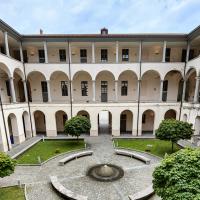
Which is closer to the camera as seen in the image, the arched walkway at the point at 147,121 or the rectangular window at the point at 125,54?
the rectangular window at the point at 125,54

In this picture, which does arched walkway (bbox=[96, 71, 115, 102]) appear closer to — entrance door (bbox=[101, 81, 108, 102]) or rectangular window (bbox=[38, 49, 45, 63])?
entrance door (bbox=[101, 81, 108, 102])

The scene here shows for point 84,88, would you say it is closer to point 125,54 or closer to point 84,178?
point 125,54

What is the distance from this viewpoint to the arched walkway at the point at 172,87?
21.5 metres

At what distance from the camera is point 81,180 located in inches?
421

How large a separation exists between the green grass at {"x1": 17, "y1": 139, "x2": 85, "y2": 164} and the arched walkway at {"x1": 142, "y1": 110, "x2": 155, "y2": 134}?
10.2 metres

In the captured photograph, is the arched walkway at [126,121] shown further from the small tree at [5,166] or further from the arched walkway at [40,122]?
the small tree at [5,166]

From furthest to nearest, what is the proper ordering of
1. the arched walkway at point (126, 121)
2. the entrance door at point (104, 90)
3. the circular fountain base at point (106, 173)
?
the arched walkway at point (126, 121) < the entrance door at point (104, 90) < the circular fountain base at point (106, 173)

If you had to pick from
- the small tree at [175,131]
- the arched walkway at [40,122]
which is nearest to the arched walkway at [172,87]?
the small tree at [175,131]

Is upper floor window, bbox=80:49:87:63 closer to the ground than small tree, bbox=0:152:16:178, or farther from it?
farther from it

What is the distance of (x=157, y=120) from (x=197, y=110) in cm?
523

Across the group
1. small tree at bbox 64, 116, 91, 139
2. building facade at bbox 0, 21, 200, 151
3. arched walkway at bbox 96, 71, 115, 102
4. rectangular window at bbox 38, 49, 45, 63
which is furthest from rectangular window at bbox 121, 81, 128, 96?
rectangular window at bbox 38, 49, 45, 63

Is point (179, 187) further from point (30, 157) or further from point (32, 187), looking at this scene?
point (30, 157)

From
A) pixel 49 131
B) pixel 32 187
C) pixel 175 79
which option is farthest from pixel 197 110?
pixel 49 131

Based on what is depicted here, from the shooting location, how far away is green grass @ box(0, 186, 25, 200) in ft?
29.2
